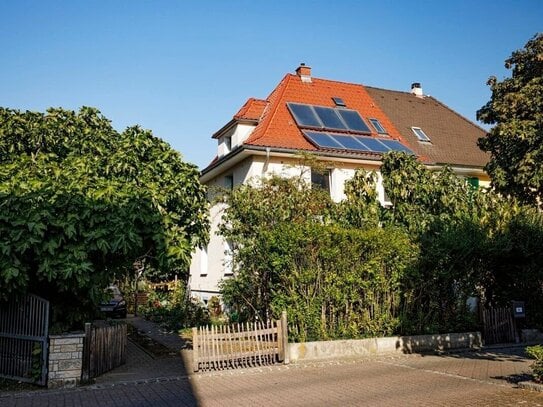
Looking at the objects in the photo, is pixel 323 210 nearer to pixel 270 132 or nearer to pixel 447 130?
pixel 270 132

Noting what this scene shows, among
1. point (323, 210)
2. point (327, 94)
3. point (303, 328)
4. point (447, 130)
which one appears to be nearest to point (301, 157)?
point (323, 210)

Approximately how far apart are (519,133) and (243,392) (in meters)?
13.1

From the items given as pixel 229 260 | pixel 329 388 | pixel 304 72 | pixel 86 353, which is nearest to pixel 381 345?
pixel 329 388

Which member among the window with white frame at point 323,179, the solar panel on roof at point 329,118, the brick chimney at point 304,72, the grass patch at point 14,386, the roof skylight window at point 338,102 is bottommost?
the grass patch at point 14,386

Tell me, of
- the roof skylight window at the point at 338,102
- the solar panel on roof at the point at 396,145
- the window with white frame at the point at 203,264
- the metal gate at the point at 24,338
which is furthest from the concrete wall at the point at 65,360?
the roof skylight window at the point at 338,102

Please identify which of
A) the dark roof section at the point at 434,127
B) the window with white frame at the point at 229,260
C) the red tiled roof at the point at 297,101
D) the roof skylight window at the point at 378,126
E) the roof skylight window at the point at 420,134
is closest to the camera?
the window with white frame at the point at 229,260

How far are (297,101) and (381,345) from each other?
13.3 meters

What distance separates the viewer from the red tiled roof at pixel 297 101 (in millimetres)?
19453

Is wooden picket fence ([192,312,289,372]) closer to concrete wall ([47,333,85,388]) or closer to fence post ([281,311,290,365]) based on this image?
fence post ([281,311,290,365])

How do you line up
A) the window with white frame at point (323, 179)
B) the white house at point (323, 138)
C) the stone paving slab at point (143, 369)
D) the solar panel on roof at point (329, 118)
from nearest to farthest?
the stone paving slab at point (143, 369), the white house at point (323, 138), the window with white frame at point (323, 179), the solar panel on roof at point (329, 118)

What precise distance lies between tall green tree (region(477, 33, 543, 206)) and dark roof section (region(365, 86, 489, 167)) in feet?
14.9

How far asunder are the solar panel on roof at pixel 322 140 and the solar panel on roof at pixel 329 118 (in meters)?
0.97

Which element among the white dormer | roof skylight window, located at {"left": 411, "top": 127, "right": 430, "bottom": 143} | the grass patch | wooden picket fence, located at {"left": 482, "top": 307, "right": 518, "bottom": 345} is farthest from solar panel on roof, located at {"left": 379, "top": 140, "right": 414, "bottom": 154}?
the grass patch

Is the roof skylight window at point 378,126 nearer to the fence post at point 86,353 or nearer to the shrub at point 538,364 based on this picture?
the shrub at point 538,364
